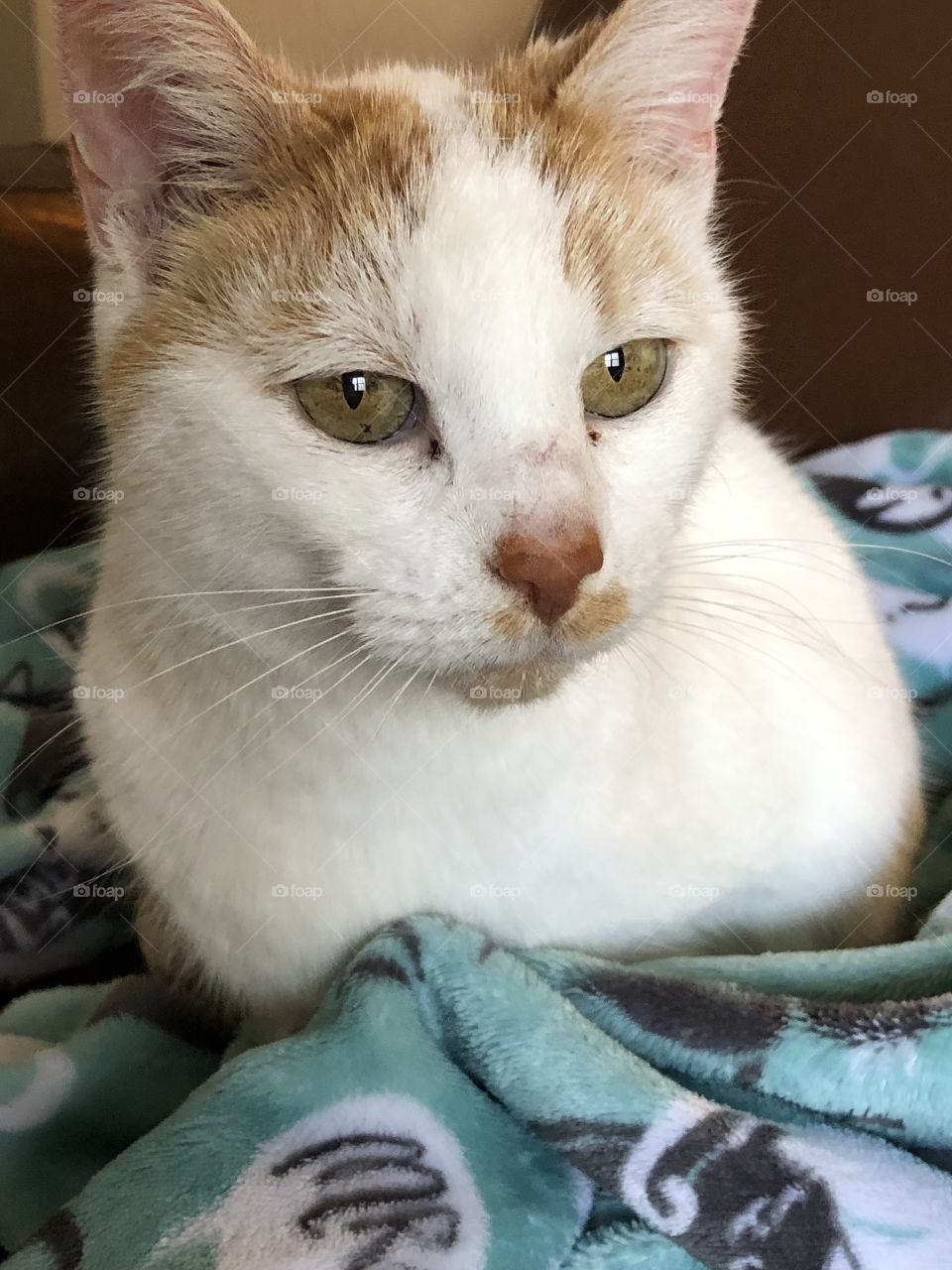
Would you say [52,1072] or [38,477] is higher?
[38,477]

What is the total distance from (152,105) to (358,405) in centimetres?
25

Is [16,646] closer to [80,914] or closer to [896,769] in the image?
[80,914]

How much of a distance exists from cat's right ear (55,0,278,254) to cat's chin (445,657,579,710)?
37 cm

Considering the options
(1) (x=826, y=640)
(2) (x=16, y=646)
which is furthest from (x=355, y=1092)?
(2) (x=16, y=646)

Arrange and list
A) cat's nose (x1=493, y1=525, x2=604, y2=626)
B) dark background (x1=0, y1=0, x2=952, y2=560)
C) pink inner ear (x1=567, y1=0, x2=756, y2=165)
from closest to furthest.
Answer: cat's nose (x1=493, y1=525, x2=604, y2=626), pink inner ear (x1=567, y1=0, x2=756, y2=165), dark background (x1=0, y1=0, x2=952, y2=560)

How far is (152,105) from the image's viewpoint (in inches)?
25.8

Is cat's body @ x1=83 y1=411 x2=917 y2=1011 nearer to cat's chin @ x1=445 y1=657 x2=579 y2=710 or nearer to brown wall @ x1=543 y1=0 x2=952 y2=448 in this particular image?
cat's chin @ x1=445 y1=657 x2=579 y2=710

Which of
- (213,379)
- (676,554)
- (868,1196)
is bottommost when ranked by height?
(868,1196)

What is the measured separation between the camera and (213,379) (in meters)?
0.63

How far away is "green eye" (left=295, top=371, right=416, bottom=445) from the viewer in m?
0.62

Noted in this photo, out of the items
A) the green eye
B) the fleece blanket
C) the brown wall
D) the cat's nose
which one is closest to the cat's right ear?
the green eye

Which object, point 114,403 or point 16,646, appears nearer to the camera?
point 114,403

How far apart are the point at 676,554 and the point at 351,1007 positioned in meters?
0.40

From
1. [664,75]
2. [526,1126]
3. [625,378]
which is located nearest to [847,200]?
[664,75]
